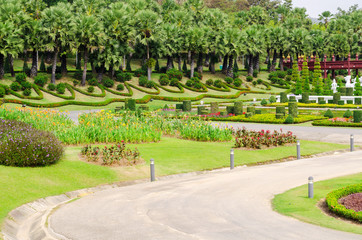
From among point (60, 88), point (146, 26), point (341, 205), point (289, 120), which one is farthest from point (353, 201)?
point (146, 26)

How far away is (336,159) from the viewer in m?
22.8

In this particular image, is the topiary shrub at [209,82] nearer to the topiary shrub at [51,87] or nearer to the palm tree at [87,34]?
the palm tree at [87,34]

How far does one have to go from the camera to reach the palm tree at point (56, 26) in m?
70.2

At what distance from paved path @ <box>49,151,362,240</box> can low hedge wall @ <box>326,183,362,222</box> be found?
97cm

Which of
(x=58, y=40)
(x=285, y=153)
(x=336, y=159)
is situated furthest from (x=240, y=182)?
(x=58, y=40)

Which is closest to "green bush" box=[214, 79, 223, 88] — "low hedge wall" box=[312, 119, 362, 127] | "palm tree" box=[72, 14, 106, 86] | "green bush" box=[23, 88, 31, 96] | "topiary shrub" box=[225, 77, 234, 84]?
"topiary shrub" box=[225, 77, 234, 84]

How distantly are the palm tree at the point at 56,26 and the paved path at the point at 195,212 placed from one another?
56.2m

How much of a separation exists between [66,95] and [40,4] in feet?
76.7

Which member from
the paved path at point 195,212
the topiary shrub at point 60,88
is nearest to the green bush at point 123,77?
the topiary shrub at point 60,88

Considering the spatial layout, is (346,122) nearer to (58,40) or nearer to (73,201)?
(73,201)

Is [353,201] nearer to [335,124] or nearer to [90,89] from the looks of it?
[335,124]

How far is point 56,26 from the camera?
70375 mm

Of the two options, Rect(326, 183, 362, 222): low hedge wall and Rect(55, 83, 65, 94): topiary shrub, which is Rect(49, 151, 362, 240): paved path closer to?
Rect(326, 183, 362, 222): low hedge wall

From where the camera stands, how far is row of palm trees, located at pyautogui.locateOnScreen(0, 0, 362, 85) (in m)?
70.4
